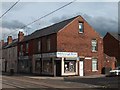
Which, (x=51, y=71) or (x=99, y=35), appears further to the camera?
(x=99, y=35)

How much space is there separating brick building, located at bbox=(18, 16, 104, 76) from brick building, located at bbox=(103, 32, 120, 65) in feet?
54.4

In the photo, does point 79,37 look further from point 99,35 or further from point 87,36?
point 99,35

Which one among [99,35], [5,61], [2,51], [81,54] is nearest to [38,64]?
[81,54]

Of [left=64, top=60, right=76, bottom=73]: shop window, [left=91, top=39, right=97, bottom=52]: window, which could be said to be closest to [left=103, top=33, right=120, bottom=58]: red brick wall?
[left=91, top=39, right=97, bottom=52]: window

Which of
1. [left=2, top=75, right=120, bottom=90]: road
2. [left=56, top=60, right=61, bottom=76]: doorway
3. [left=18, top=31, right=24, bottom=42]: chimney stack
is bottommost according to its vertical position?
[left=2, top=75, right=120, bottom=90]: road

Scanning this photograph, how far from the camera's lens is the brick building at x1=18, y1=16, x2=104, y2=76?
40.8 metres

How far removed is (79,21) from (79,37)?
250 cm

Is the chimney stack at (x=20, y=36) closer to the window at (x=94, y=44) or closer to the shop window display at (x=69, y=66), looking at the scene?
the window at (x=94, y=44)

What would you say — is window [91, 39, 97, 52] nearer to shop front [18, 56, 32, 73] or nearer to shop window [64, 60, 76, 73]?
shop window [64, 60, 76, 73]

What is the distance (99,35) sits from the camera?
45781mm

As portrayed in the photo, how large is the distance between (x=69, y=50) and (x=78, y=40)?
2451mm

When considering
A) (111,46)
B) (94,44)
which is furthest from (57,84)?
(111,46)

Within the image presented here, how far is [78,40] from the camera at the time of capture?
140ft

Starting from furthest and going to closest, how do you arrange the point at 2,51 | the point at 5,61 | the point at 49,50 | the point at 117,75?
the point at 2,51 → the point at 5,61 → the point at 49,50 → the point at 117,75
